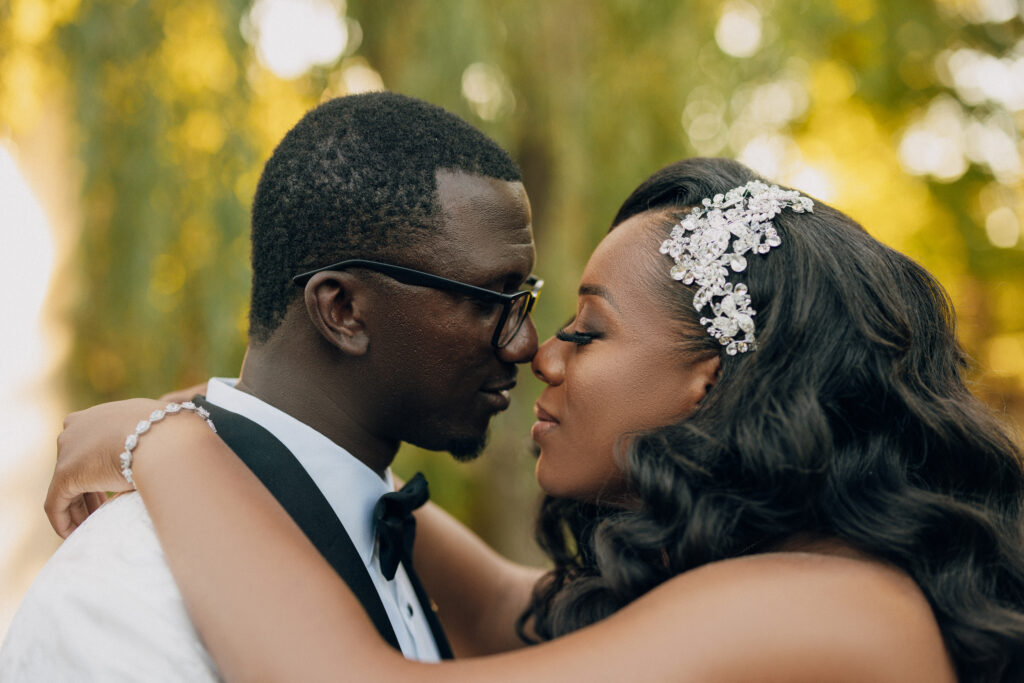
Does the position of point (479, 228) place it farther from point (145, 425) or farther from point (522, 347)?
point (145, 425)

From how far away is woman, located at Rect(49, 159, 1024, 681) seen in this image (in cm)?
152

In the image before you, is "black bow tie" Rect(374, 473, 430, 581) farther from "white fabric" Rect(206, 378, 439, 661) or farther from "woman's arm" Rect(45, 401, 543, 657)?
"woman's arm" Rect(45, 401, 543, 657)

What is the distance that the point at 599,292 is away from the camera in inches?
82.6

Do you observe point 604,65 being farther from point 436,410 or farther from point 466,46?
point 436,410

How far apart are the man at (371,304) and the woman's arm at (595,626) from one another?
28 centimetres

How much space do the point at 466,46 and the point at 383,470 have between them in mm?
2580

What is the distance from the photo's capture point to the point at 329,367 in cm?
208

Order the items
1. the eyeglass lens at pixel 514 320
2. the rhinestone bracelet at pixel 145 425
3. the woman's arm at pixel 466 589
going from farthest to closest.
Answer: the woman's arm at pixel 466 589, the eyeglass lens at pixel 514 320, the rhinestone bracelet at pixel 145 425

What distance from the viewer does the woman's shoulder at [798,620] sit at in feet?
4.90

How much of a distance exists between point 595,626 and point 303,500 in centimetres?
70

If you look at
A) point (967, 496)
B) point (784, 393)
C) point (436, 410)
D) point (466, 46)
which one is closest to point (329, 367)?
point (436, 410)

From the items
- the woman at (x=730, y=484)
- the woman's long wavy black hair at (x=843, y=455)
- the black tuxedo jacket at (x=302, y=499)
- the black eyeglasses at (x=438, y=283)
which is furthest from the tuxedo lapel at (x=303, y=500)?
the woman's long wavy black hair at (x=843, y=455)

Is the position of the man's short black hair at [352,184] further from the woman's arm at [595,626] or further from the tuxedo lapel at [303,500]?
the woman's arm at [595,626]

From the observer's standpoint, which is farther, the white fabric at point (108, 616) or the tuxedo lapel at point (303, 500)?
the tuxedo lapel at point (303, 500)
